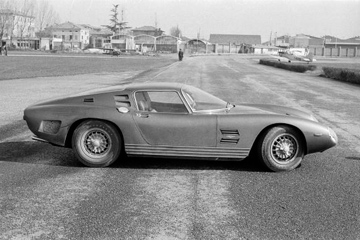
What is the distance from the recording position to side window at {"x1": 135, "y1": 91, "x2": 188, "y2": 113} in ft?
19.5

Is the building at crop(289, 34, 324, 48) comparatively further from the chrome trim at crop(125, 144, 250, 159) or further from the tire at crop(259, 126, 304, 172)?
the chrome trim at crop(125, 144, 250, 159)

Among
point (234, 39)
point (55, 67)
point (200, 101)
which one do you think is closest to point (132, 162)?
point (200, 101)

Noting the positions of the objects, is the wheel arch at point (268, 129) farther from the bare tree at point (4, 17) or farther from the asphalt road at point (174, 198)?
the bare tree at point (4, 17)

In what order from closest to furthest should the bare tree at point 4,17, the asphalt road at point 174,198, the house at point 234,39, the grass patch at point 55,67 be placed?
the asphalt road at point 174,198 → the grass patch at point 55,67 → the bare tree at point 4,17 → the house at point 234,39

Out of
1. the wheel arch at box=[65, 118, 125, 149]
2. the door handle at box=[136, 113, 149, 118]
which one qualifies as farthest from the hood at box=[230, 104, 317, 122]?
the wheel arch at box=[65, 118, 125, 149]

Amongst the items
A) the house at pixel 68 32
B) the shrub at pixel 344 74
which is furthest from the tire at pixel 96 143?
the house at pixel 68 32

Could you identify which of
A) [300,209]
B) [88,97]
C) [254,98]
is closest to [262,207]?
[300,209]

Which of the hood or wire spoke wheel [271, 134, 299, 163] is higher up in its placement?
the hood

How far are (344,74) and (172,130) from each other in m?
22.9

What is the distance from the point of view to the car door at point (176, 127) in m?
5.66

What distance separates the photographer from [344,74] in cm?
2598

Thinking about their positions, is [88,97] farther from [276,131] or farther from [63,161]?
[276,131]

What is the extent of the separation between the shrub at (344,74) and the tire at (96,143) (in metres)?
21.2

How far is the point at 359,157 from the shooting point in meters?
6.75
